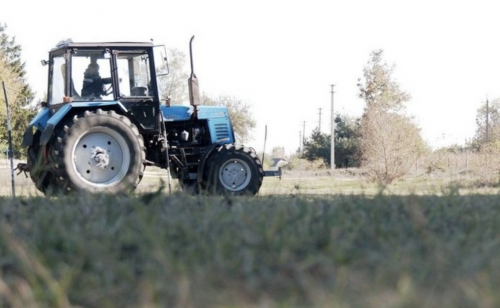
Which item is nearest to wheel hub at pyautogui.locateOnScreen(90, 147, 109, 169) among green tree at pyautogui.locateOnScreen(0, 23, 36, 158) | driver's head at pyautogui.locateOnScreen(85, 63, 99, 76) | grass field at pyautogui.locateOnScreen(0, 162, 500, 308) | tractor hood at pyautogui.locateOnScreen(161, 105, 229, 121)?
driver's head at pyautogui.locateOnScreen(85, 63, 99, 76)

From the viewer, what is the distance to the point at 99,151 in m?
12.7

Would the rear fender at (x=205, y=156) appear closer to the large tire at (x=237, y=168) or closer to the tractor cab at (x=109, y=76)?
the large tire at (x=237, y=168)

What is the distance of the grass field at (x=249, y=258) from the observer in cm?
247

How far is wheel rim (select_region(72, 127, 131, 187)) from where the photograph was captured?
1253 cm

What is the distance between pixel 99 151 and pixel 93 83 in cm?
134

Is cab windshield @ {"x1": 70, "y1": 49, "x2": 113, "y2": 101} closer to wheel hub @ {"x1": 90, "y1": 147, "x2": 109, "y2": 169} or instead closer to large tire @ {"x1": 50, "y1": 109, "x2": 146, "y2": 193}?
large tire @ {"x1": 50, "y1": 109, "x2": 146, "y2": 193}

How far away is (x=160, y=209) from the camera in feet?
13.8

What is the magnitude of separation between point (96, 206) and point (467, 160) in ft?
96.1

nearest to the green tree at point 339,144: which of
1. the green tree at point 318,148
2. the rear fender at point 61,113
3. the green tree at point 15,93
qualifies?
the green tree at point 318,148

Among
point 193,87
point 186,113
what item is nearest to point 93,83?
point 193,87

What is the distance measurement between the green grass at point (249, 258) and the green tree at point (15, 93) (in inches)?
1138

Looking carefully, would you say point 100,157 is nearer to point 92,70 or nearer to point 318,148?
point 92,70

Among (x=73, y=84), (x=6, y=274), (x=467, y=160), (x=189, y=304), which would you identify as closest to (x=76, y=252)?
(x=6, y=274)

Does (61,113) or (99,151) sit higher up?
(61,113)
